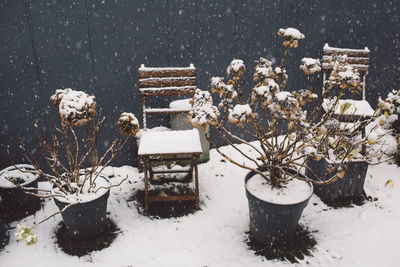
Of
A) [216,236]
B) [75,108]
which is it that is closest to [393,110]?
[216,236]

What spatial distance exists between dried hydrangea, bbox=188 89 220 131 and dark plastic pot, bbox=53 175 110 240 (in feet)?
4.40

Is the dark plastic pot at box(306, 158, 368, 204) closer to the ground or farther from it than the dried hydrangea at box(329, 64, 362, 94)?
closer to the ground

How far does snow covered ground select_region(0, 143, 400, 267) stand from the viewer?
315cm

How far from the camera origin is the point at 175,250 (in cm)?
328

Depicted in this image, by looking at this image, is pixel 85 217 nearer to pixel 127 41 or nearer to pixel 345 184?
pixel 127 41

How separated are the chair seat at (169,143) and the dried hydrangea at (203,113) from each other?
2.74ft

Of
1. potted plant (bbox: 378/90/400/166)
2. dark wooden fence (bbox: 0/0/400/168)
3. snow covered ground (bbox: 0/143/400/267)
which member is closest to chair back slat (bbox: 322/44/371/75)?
dark wooden fence (bbox: 0/0/400/168)

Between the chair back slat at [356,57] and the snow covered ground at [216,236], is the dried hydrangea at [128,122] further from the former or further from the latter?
the chair back slat at [356,57]

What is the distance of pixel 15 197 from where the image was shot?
3.71m

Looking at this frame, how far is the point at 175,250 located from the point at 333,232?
1719mm

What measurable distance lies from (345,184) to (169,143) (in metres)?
2.17

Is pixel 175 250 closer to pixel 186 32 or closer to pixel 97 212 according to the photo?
pixel 97 212

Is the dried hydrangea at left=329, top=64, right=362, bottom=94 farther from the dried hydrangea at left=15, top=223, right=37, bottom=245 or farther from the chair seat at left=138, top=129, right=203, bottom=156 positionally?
the dried hydrangea at left=15, top=223, right=37, bottom=245

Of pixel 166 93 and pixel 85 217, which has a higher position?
pixel 166 93
